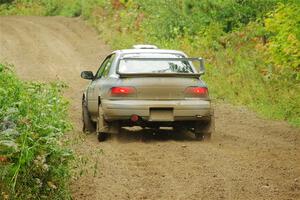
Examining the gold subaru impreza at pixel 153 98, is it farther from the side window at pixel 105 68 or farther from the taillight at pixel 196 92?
the side window at pixel 105 68

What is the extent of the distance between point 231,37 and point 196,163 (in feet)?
49.4

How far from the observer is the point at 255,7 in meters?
25.2

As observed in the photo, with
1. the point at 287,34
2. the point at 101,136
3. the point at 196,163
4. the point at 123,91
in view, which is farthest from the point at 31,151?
the point at 287,34

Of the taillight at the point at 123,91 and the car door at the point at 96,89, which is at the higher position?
the taillight at the point at 123,91

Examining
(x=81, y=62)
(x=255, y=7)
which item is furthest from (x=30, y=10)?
(x=255, y=7)

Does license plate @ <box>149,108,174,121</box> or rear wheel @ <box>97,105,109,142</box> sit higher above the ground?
license plate @ <box>149,108,174,121</box>

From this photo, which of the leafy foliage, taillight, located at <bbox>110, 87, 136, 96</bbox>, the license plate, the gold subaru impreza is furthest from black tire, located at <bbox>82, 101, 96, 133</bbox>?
the leafy foliage

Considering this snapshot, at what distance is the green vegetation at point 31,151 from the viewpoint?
720cm

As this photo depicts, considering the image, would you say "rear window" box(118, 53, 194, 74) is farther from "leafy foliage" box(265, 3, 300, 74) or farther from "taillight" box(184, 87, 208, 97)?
"leafy foliage" box(265, 3, 300, 74)

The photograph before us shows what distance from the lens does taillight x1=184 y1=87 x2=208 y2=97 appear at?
1261 cm

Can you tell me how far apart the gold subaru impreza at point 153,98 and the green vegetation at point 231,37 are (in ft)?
12.2

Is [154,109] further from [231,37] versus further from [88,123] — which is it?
[231,37]

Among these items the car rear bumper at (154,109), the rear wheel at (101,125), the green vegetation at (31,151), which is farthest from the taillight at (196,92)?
the green vegetation at (31,151)

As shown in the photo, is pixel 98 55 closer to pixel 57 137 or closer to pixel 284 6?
pixel 284 6
